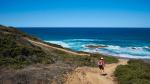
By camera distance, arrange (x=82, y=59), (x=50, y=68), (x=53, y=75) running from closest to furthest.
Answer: (x=53, y=75) → (x=50, y=68) → (x=82, y=59)

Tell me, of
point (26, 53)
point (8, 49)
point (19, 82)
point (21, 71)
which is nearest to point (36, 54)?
point (26, 53)

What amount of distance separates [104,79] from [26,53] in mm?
7716

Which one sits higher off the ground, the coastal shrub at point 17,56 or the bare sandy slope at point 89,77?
the coastal shrub at point 17,56

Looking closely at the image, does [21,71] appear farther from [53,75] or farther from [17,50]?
[17,50]

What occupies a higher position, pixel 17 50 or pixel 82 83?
pixel 17 50

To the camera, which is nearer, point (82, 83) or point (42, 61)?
point (82, 83)

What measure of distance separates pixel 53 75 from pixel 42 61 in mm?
4168

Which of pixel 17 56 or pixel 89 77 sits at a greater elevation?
pixel 17 56

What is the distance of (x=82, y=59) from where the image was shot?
89.0 ft

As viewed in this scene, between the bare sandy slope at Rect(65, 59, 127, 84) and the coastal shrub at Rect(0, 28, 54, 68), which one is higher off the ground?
the coastal shrub at Rect(0, 28, 54, 68)

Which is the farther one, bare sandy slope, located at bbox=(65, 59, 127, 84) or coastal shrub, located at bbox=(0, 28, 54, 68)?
coastal shrub, located at bbox=(0, 28, 54, 68)

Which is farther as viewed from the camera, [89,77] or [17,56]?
[17,56]

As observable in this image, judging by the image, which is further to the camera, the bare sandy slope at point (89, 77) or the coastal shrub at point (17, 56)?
the coastal shrub at point (17, 56)

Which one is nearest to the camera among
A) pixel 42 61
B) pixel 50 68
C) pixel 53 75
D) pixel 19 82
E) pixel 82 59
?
pixel 19 82
